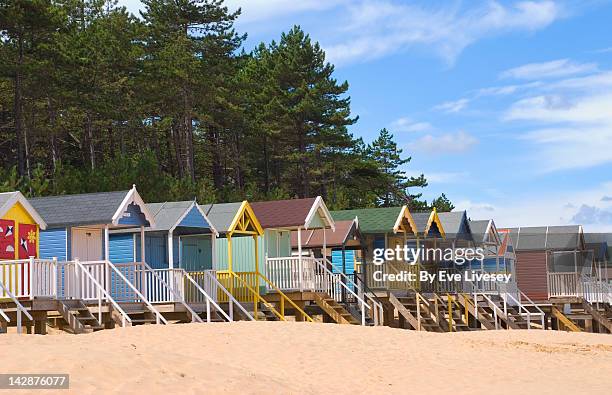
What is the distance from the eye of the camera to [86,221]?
91.7ft

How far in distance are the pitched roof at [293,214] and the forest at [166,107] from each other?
11.2 metres

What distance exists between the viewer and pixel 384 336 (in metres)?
26.1

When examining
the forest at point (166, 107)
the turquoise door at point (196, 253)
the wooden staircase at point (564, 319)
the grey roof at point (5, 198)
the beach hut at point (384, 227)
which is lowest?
the wooden staircase at point (564, 319)

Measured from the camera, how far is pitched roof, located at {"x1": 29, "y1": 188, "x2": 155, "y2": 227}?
92.0ft

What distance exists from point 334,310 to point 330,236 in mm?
5390

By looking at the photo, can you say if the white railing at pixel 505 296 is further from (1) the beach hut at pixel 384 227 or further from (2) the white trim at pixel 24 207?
(2) the white trim at pixel 24 207

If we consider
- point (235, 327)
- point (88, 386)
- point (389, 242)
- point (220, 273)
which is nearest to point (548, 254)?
point (389, 242)

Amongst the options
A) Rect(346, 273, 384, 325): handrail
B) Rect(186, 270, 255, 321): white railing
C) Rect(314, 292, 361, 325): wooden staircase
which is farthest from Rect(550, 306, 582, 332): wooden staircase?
Rect(186, 270, 255, 321): white railing

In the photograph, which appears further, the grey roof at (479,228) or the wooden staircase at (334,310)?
the grey roof at (479,228)

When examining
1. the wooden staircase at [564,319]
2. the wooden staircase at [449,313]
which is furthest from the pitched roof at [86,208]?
the wooden staircase at [564,319]

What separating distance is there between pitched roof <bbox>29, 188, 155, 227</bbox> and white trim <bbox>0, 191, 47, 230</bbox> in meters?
0.87

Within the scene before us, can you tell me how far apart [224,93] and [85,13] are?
39.1 ft

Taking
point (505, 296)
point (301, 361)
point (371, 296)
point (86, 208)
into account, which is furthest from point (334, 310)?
point (301, 361)

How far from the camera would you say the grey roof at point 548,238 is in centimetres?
4800
